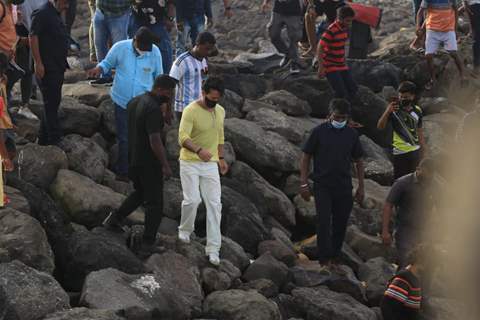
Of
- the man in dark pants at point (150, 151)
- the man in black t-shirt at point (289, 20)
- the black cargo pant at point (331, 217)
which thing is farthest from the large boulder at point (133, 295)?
the man in black t-shirt at point (289, 20)

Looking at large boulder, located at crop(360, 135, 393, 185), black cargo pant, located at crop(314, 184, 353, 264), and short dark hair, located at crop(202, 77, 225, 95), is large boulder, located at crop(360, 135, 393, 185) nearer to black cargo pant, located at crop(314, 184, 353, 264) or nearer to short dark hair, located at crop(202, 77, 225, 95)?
black cargo pant, located at crop(314, 184, 353, 264)

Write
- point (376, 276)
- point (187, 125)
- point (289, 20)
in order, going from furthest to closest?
point (289, 20), point (376, 276), point (187, 125)

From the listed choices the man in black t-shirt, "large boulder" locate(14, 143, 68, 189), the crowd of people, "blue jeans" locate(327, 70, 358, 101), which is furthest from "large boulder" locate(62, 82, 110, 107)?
the man in black t-shirt

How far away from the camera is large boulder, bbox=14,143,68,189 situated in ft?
36.8

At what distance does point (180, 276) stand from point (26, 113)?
4.23m

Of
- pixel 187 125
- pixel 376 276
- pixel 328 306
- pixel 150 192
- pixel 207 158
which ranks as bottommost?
pixel 376 276

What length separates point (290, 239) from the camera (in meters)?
12.8

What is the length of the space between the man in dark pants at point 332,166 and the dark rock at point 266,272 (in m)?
0.64

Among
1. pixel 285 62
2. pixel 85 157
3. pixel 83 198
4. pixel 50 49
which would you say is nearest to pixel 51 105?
pixel 50 49

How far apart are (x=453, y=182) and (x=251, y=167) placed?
2835 mm

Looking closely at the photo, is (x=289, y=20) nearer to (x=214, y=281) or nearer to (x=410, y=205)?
(x=410, y=205)

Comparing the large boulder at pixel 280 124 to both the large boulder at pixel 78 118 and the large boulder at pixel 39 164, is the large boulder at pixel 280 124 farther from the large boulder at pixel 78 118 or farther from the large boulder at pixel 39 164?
the large boulder at pixel 39 164

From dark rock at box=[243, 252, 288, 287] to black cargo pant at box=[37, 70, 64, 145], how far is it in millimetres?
3106

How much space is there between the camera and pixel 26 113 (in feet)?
42.3
